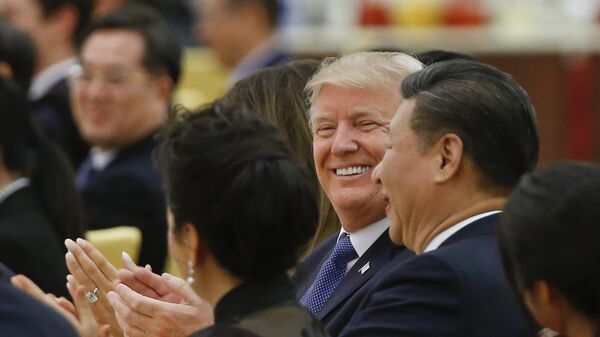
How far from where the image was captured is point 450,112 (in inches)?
109

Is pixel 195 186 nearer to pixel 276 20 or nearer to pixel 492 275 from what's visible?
pixel 492 275

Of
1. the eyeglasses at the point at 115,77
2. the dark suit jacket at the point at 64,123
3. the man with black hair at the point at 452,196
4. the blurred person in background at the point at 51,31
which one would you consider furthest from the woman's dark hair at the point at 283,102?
the blurred person in background at the point at 51,31

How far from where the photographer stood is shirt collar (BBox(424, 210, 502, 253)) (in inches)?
110

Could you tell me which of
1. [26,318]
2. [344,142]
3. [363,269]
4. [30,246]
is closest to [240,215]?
[26,318]

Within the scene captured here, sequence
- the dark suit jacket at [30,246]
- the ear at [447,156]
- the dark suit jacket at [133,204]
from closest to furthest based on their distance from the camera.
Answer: the ear at [447,156] → the dark suit jacket at [30,246] → the dark suit jacket at [133,204]

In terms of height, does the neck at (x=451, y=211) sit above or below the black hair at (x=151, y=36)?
above

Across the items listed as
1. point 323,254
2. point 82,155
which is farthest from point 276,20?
point 323,254

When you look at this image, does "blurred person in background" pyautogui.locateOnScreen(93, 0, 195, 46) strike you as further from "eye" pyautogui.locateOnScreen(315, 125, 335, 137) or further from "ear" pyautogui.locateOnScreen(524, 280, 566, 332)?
"ear" pyautogui.locateOnScreen(524, 280, 566, 332)

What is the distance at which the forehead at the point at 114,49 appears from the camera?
5.99 metres

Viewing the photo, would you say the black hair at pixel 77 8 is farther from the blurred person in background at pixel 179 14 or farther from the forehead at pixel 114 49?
the blurred person in background at pixel 179 14

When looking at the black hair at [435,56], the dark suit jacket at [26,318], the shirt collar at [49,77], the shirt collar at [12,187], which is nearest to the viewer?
the dark suit jacket at [26,318]

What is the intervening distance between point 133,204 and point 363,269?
235 centimetres

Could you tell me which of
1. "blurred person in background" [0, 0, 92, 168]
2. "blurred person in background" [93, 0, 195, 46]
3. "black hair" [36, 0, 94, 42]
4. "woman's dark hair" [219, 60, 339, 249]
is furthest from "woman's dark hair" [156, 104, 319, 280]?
"blurred person in background" [93, 0, 195, 46]

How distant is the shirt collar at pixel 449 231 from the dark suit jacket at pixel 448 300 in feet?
0.24
